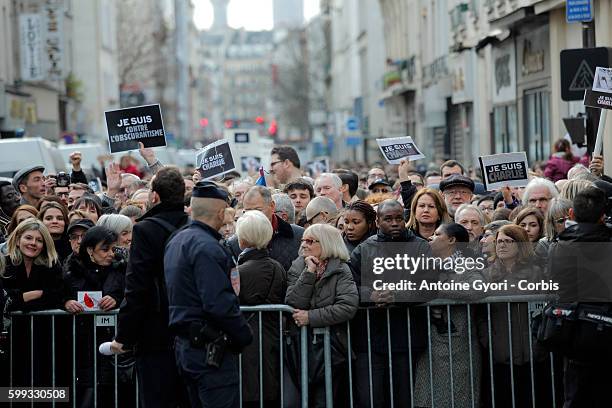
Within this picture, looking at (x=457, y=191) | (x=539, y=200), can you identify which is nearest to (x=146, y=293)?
(x=539, y=200)

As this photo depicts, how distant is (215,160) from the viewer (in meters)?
13.9

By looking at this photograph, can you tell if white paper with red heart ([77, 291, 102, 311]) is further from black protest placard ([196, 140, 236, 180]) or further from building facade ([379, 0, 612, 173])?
building facade ([379, 0, 612, 173])

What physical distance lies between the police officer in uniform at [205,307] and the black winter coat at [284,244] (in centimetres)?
225

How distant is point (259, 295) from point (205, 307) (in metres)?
1.59

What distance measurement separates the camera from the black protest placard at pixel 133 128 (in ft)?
45.0

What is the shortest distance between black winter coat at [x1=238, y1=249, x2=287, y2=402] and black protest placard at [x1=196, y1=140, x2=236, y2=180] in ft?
13.9

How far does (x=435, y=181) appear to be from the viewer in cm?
1597

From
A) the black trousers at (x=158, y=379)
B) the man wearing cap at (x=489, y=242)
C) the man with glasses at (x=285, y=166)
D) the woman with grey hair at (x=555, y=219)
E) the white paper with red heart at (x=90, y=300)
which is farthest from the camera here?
the man with glasses at (x=285, y=166)

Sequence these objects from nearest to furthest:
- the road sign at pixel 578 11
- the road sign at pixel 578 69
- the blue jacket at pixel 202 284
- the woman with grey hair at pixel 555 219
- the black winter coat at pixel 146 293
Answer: the blue jacket at pixel 202 284
the black winter coat at pixel 146 293
the woman with grey hair at pixel 555 219
the road sign at pixel 578 69
the road sign at pixel 578 11

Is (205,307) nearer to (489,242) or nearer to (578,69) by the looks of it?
(489,242)

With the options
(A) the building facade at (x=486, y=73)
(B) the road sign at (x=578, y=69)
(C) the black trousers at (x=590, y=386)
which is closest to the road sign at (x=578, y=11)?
A: (B) the road sign at (x=578, y=69)

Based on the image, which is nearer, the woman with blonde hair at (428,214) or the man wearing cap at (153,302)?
the man wearing cap at (153,302)

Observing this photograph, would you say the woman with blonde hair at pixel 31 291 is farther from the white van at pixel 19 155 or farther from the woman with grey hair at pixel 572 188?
the white van at pixel 19 155

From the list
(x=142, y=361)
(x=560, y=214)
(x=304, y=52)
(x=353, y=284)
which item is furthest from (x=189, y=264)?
(x=304, y=52)
